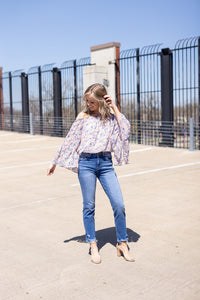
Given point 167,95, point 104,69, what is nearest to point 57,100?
point 104,69

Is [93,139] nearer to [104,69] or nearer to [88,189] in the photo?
[88,189]

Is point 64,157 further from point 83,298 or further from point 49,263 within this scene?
point 83,298

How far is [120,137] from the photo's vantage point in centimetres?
411

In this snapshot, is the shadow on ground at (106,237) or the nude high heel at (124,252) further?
the shadow on ground at (106,237)

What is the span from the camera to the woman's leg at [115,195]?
12.8 ft

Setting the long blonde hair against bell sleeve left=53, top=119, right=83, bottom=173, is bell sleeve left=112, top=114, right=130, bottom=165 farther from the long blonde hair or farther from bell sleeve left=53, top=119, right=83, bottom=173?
bell sleeve left=53, top=119, right=83, bottom=173

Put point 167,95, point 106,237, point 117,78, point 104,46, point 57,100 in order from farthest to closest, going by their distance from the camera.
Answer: point 57,100
point 104,46
point 117,78
point 167,95
point 106,237

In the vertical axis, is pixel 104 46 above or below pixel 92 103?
above

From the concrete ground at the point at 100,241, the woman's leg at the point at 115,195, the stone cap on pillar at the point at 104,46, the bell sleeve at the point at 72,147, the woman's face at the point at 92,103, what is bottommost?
the concrete ground at the point at 100,241

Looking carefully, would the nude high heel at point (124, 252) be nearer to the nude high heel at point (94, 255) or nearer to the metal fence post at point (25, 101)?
the nude high heel at point (94, 255)

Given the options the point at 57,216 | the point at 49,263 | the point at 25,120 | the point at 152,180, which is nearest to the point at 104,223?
the point at 57,216

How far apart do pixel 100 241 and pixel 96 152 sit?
1.17 meters

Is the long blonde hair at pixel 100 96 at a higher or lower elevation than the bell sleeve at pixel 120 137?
higher

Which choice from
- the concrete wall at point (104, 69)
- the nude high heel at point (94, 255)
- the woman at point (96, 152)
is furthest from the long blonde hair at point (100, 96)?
the concrete wall at point (104, 69)
